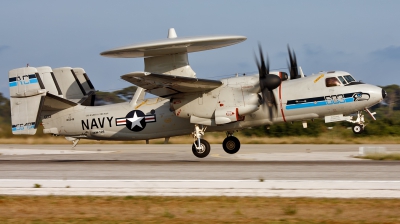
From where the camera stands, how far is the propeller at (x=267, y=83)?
72.7 ft

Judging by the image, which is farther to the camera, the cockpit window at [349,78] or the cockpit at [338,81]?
the cockpit window at [349,78]

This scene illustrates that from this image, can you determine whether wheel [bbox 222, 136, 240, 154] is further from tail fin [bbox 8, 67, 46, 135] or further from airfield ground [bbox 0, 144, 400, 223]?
tail fin [bbox 8, 67, 46, 135]

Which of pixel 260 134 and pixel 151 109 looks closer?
pixel 151 109

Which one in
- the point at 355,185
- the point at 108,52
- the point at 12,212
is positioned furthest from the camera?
the point at 108,52

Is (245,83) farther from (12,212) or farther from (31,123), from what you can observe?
(12,212)

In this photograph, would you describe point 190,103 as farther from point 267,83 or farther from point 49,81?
point 49,81

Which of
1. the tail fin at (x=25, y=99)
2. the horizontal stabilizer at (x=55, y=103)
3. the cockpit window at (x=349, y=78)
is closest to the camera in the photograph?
the cockpit window at (x=349, y=78)

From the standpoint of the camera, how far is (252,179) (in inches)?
624

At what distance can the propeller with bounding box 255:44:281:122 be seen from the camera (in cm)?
2217

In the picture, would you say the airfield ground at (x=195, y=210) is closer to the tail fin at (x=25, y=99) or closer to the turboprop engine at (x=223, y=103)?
the turboprop engine at (x=223, y=103)

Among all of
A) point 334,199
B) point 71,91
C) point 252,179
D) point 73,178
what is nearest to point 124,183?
point 73,178

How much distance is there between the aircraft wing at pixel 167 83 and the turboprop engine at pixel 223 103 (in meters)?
0.40

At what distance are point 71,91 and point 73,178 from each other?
36.7 feet

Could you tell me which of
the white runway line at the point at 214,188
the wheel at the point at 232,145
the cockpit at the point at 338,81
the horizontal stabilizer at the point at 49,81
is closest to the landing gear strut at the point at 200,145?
the wheel at the point at 232,145
